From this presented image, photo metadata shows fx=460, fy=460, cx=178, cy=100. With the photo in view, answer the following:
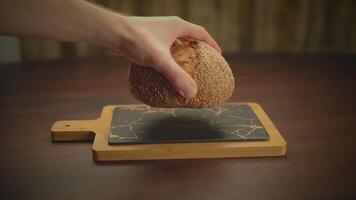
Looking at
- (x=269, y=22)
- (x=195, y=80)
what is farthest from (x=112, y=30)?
(x=269, y=22)

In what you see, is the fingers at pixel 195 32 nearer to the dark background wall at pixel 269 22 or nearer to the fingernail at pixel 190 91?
the fingernail at pixel 190 91

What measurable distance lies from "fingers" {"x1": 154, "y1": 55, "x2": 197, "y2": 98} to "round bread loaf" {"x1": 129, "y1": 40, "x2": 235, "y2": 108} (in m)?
0.03

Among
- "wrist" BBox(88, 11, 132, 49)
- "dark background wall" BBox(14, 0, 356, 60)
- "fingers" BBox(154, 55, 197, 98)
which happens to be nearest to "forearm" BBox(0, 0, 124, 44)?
"wrist" BBox(88, 11, 132, 49)

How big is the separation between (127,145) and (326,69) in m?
0.82

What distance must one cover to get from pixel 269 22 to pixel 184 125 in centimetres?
139

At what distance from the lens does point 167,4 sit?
204cm

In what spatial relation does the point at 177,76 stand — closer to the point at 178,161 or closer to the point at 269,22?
the point at 178,161

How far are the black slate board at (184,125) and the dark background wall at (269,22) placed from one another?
1.12 metres

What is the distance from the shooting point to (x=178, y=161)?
0.80 meters

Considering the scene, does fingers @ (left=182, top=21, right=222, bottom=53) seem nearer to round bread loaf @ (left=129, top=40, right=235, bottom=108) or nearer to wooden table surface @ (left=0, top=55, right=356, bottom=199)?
round bread loaf @ (left=129, top=40, right=235, bottom=108)

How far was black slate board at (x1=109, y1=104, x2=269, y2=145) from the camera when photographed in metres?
0.84

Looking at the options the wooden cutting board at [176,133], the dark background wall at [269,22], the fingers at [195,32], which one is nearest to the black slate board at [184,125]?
the wooden cutting board at [176,133]

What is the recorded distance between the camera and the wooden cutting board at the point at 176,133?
809 mm

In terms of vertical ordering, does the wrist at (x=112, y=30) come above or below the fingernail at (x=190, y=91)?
above
